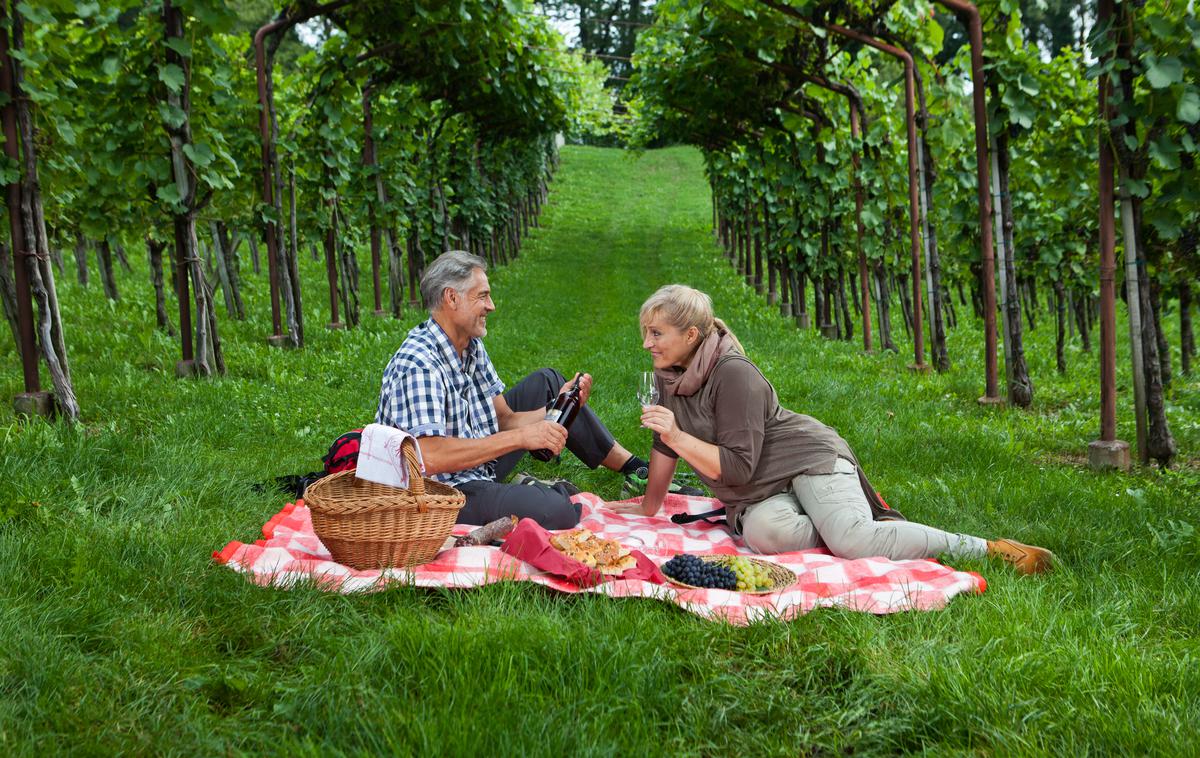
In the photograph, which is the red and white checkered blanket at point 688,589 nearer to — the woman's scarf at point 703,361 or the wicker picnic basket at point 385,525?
the wicker picnic basket at point 385,525

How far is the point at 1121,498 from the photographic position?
4.54 m

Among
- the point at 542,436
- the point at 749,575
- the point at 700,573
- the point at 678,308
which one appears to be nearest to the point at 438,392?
the point at 542,436

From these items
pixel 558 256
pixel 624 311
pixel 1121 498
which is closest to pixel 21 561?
pixel 1121 498

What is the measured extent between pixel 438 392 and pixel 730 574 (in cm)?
173

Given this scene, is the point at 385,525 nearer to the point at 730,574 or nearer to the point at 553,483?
the point at 730,574

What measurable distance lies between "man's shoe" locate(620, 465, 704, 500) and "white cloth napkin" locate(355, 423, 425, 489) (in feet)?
6.77

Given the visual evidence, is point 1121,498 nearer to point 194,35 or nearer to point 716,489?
point 716,489

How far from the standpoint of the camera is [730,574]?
3.36 m

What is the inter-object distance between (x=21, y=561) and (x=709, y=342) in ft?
9.65

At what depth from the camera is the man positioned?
4215 mm

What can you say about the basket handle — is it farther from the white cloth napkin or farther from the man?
the man

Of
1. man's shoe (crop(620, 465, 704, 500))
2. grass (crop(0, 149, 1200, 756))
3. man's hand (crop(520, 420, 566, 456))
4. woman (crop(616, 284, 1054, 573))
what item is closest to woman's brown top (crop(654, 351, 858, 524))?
woman (crop(616, 284, 1054, 573))

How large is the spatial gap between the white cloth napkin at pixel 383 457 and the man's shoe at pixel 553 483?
1202 millimetres

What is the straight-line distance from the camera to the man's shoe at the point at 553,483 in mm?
4855
